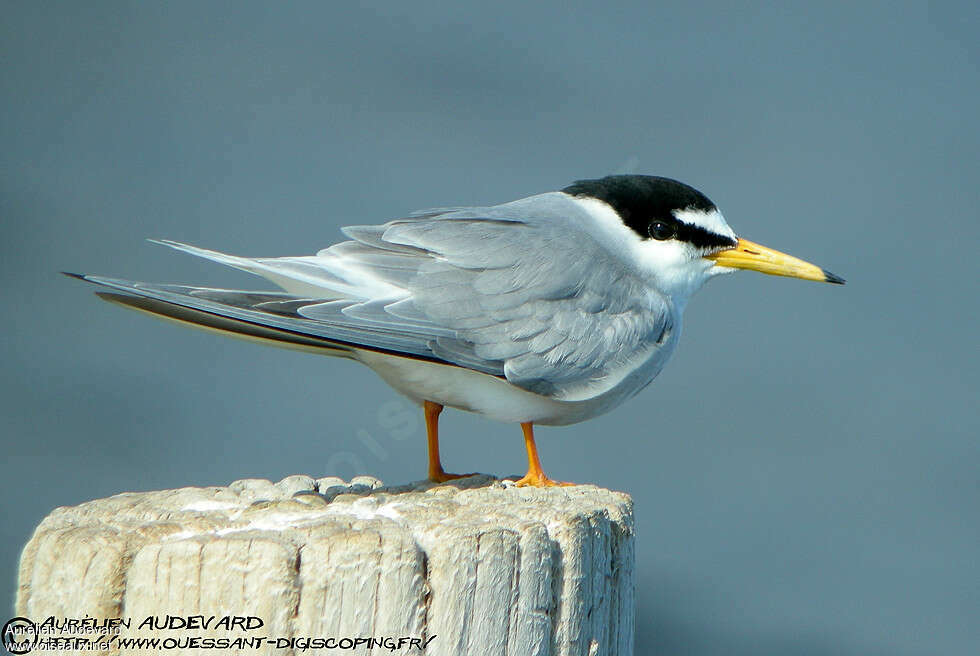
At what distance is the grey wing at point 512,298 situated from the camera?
9.98 feet

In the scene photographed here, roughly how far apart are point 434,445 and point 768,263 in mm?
1247

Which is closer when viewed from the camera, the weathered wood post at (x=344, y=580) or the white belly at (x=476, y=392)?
the weathered wood post at (x=344, y=580)

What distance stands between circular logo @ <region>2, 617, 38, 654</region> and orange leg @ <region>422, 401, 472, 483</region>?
1292 mm

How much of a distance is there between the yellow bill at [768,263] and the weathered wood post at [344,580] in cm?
149

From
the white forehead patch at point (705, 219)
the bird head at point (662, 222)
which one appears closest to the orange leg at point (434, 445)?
the bird head at point (662, 222)

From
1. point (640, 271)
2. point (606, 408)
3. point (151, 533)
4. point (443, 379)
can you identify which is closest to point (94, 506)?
point (151, 533)

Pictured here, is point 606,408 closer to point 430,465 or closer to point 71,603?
point 430,465

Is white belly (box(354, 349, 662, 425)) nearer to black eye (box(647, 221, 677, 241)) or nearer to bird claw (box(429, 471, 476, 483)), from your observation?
bird claw (box(429, 471, 476, 483))

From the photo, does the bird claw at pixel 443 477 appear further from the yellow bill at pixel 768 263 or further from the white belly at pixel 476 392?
the yellow bill at pixel 768 263

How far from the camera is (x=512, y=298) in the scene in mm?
3109

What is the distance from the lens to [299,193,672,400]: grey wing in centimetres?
304

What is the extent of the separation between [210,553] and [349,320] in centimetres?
101

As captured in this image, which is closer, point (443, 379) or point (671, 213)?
point (443, 379)

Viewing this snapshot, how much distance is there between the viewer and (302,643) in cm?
200
